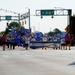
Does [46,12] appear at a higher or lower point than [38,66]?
higher

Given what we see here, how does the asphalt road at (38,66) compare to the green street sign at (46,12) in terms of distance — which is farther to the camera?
the green street sign at (46,12)

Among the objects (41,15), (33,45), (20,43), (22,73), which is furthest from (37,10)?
(22,73)

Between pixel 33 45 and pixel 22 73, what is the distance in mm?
28380

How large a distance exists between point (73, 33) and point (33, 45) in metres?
39.3

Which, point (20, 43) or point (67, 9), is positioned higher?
point (67, 9)

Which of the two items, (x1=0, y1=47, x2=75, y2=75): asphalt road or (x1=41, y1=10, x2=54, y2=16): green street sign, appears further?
(x1=41, y1=10, x2=54, y2=16): green street sign

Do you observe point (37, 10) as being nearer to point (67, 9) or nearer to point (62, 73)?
point (67, 9)

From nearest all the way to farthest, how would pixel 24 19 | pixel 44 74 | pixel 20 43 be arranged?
pixel 44 74, pixel 20 43, pixel 24 19

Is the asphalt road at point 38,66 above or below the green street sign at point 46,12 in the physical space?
below

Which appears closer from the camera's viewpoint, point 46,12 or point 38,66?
point 38,66

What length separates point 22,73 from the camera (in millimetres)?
14844

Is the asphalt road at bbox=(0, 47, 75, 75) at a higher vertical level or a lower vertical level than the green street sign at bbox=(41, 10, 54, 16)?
lower

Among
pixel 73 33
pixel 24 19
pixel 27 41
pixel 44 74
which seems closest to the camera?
pixel 44 74

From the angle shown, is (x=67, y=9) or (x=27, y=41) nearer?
(x=27, y=41)
